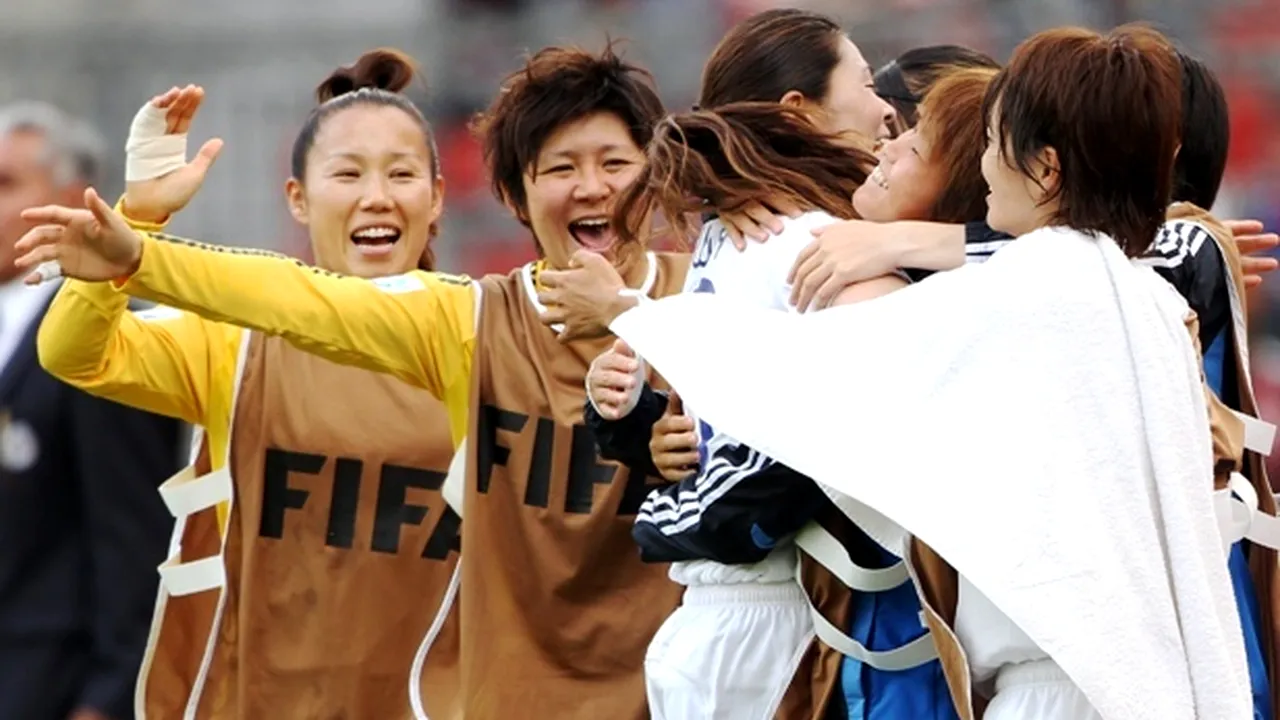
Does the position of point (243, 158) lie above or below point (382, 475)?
below

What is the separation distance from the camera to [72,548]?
17.0 ft

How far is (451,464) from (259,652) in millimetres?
579

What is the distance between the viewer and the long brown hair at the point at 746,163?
3.82 metres

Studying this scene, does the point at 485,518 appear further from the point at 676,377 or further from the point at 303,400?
the point at 676,377

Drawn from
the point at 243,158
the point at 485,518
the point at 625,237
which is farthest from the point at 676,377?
the point at 243,158

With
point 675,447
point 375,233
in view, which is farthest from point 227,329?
point 675,447

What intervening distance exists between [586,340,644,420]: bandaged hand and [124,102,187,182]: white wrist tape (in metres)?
1.01

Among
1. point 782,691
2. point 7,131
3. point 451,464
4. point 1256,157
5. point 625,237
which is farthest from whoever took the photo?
point 1256,157

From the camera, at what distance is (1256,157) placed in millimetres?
9742

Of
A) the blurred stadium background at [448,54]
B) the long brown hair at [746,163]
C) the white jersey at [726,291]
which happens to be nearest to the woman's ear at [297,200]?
the long brown hair at [746,163]

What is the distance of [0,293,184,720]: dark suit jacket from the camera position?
5.11 m

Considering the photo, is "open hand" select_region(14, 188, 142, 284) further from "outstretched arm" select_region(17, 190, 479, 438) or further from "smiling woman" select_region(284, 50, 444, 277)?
"smiling woman" select_region(284, 50, 444, 277)

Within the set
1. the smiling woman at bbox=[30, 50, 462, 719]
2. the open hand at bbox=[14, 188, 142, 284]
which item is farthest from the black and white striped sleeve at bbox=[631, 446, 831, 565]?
the smiling woman at bbox=[30, 50, 462, 719]

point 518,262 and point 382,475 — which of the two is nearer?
point 382,475
